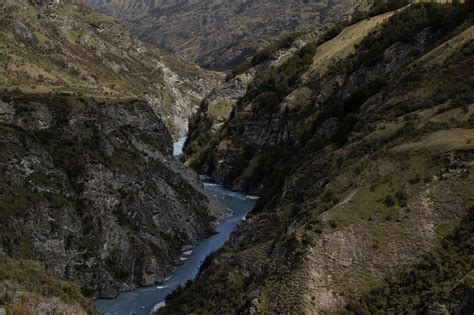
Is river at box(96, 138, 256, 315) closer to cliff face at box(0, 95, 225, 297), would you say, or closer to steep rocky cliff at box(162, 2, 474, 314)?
cliff face at box(0, 95, 225, 297)

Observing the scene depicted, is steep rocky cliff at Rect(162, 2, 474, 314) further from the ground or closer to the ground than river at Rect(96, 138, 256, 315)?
further from the ground

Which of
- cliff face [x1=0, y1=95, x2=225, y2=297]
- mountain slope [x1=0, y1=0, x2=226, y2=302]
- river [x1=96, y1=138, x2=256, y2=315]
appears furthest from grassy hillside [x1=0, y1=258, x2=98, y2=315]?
river [x1=96, y1=138, x2=256, y2=315]

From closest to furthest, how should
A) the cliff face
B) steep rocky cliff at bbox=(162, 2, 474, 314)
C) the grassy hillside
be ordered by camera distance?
the grassy hillside
steep rocky cliff at bbox=(162, 2, 474, 314)
the cliff face

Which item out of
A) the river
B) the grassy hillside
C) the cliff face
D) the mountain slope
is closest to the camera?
the grassy hillside

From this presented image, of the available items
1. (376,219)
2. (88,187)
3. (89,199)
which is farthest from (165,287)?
(376,219)

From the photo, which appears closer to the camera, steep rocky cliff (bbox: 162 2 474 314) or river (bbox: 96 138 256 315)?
steep rocky cliff (bbox: 162 2 474 314)

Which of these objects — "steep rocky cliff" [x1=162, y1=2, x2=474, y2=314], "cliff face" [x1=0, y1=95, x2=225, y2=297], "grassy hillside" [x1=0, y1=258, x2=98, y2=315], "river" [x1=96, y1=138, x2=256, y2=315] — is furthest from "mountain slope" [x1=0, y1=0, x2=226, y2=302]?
"steep rocky cliff" [x1=162, y1=2, x2=474, y2=314]

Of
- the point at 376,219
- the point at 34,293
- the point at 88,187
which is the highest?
the point at 88,187

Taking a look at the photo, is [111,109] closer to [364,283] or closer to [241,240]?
[241,240]

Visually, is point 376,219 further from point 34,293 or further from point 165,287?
point 165,287
